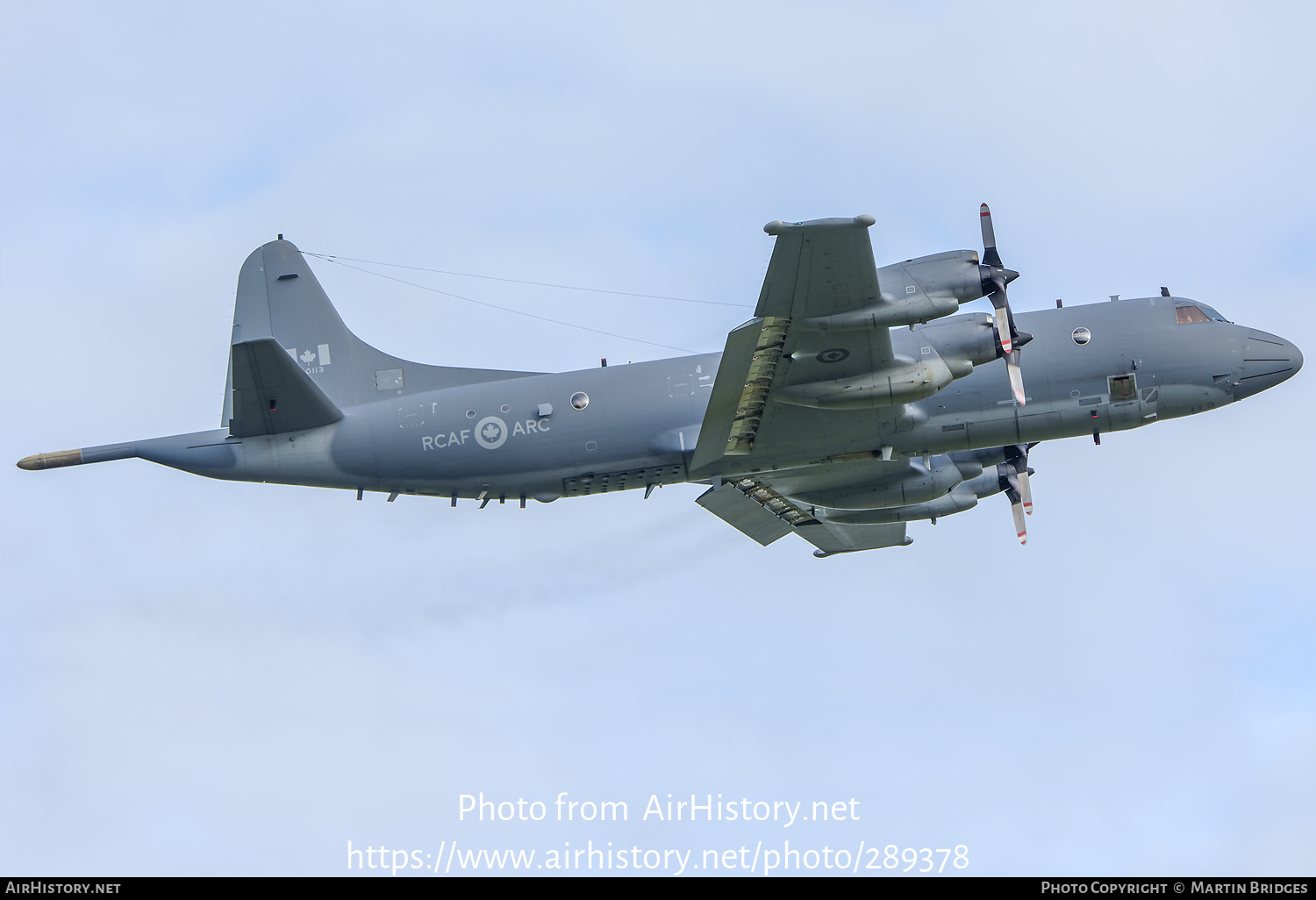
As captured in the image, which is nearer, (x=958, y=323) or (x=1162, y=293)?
(x=958, y=323)

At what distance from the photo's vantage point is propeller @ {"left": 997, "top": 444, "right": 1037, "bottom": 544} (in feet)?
106

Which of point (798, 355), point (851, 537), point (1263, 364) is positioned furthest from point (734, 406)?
point (1263, 364)

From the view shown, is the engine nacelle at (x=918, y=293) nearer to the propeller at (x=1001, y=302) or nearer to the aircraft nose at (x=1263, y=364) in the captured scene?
the propeller at (x=1001, y=302)

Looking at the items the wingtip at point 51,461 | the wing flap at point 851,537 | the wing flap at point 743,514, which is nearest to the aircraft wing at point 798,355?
the wing flap at point 743,514

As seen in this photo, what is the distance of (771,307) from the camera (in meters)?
24.4

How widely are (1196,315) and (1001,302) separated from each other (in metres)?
4.94

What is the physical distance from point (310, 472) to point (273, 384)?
6.19 feet

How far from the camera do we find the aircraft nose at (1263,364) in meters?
28.3

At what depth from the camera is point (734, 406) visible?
2650 centimetres

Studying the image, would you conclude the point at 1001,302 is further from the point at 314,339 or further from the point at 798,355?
the point at 314,339

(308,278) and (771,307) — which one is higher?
(308,278)
